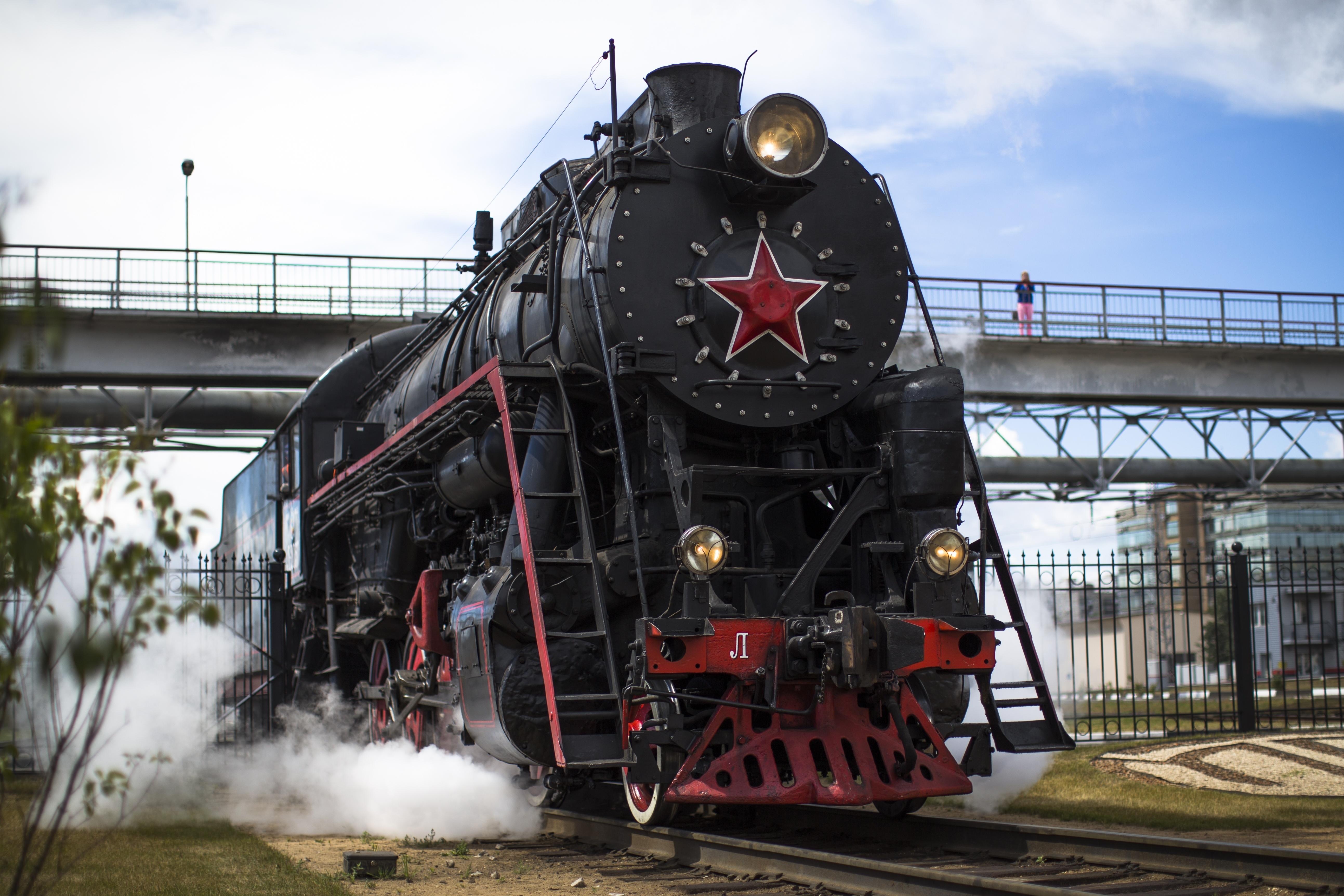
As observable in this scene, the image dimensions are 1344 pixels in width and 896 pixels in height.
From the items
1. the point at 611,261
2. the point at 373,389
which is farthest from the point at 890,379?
the point at 373,389

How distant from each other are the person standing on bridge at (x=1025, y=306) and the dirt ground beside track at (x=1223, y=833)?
Result: 14.8 meters

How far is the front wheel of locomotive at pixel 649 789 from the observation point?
5.95 meters

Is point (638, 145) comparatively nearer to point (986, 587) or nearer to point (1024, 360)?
point (986, 587)

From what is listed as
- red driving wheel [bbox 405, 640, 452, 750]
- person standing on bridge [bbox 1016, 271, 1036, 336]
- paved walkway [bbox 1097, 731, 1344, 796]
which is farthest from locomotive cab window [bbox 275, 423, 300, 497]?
person standing on bridge [bbox 1016, 271, 1036, 336]

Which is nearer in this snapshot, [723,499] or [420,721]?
[723,499]

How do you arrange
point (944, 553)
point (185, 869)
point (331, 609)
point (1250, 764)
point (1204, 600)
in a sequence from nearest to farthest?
point (185, 869)
point (944, 553)
point (1250, 764)
point (331, 609)
point (1204, 600)

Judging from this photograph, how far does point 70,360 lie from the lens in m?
20.0

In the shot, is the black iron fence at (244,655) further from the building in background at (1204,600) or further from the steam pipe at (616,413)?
the building in background at (1204,600)

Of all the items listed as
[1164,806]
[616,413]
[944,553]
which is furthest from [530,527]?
[1164,806]

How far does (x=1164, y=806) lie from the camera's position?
8336mm

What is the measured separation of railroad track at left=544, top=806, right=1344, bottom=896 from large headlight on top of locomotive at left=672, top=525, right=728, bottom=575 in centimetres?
122

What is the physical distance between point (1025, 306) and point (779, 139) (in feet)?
53.3

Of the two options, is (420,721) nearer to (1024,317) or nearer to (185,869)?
(185,869)

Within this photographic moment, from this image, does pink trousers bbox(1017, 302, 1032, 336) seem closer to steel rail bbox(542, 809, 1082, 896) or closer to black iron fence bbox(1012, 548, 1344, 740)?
black iron fence bbox(1012, 548, 1344, 740)
